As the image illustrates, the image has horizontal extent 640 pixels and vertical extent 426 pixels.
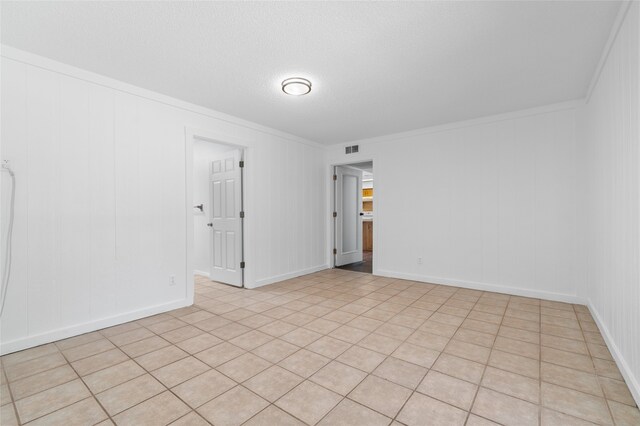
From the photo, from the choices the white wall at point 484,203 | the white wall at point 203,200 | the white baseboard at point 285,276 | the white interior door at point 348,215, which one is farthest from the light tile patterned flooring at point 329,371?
the white interior door at point 348,215

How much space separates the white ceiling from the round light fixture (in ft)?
0.26

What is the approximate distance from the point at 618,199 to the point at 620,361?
115 cm

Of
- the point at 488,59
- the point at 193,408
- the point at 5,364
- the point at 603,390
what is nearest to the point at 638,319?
the point at 603,390

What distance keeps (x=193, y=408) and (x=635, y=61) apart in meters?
3.34

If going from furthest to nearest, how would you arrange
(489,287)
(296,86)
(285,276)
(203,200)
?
(203,200) → (285,276) → (489,287) → (296,86)

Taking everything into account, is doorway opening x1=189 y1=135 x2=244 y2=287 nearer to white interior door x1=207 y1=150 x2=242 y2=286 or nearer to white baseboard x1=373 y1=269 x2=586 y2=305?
white interior door x1=207 y1=150 x2=242 y2=286

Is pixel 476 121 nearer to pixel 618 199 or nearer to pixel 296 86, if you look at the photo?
pixel 618 199

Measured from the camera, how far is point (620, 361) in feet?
6.56

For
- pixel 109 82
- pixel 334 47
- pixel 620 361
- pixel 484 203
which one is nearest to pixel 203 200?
pixel 109 82

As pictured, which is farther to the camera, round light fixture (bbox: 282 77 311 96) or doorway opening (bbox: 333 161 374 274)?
doorway opening (bbox: 333 161 374 274)

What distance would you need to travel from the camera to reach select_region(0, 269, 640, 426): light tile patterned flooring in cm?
161

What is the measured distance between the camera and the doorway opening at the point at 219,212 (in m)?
4.40

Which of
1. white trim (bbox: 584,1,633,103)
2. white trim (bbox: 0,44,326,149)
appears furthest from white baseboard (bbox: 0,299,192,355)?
white trim (bbox: 584,1,633,103)

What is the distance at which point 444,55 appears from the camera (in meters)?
2.50
